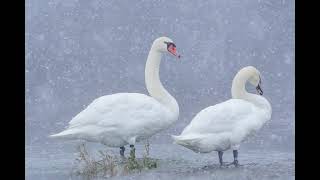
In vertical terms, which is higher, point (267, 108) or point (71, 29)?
point (71, 29)

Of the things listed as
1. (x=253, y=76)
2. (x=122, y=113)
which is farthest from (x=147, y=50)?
(x=253, y=76)

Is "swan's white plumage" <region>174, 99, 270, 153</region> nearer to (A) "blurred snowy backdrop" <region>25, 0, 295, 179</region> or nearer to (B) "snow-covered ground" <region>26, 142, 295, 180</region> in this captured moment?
(B) "snow-covered ground" <region>26, 142, 295, 180</region>

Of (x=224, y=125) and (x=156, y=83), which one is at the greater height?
(x=156, y=83)

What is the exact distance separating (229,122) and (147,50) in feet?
3.19

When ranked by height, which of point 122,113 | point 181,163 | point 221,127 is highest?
point 122,113

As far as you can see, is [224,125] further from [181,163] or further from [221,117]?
[181,163]

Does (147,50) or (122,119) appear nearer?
(122,119)

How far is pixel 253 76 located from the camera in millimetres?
7234

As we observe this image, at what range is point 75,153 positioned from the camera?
287 inches

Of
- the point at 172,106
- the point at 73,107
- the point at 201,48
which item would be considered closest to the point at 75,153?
the point at 73,107

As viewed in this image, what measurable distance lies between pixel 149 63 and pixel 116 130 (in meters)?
0.62

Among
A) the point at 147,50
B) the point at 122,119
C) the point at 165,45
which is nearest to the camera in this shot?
the point at 122,119

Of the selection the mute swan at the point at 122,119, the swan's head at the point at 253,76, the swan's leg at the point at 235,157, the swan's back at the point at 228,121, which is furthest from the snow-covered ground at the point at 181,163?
the swan's head at the point at 253,76

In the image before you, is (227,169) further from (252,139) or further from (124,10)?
(124,10)
